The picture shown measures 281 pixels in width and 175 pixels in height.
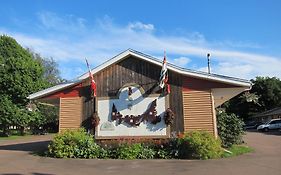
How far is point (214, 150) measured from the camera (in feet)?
53.2

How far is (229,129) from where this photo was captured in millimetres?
22656

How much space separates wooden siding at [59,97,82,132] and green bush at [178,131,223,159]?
568cm

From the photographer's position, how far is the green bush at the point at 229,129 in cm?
2170

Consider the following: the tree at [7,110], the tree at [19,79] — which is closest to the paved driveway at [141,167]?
the tree at [7,110]

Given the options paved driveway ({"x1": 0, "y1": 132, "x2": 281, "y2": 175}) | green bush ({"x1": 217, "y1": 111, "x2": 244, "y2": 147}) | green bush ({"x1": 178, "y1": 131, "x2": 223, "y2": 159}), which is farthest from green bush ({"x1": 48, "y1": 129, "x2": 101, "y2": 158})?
green bush ({"x1": 217, "y1": 111, "x2": 244, "y2": 147})

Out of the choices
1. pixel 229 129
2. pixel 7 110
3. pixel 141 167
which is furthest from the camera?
pixel 7 110

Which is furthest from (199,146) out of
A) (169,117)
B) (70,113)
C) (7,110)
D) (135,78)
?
(7,110)

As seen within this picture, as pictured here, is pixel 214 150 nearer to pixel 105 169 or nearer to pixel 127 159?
pixel 127 159

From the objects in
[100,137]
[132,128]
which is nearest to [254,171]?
[132,128]

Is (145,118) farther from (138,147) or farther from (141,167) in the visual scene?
(141,167)

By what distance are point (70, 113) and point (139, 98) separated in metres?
3.81

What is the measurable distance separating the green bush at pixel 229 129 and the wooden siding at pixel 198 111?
13.5 feet

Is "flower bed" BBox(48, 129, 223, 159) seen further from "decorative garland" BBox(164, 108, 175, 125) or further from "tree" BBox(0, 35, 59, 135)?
"tree" BBox(0, 35, 59, 135)

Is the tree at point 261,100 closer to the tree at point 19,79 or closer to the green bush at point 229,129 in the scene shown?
the tree at point 19,79
